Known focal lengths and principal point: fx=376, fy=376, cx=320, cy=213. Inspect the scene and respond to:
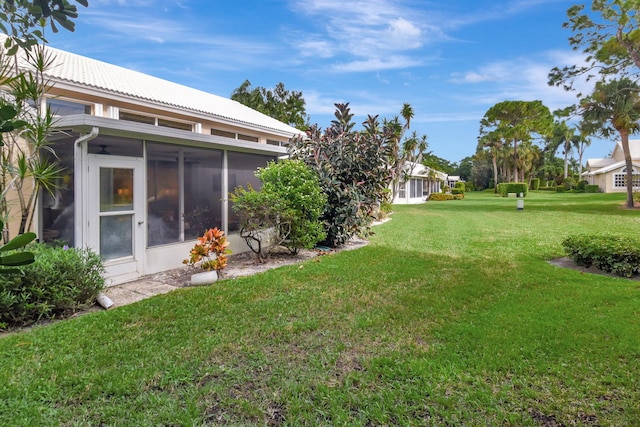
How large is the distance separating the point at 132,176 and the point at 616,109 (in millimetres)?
24154

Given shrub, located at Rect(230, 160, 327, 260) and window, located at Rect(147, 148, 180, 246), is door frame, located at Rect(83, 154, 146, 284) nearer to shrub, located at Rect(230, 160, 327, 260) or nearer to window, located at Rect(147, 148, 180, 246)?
window, located at Rect(147, 148, 180, 246)

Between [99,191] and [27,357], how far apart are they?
123 inches

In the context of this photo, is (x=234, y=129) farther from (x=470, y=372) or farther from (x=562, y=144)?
(x=562, y=144)

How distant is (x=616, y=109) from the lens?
2030 centimetres

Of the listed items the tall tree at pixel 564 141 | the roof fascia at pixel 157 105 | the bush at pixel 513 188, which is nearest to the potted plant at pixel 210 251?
the roof fascia at pixel 157 105

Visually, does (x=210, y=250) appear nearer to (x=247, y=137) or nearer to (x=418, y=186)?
(x=247, y=137)

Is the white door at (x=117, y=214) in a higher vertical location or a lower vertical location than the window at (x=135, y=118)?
lower

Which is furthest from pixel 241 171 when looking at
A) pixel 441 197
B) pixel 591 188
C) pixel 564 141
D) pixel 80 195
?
pixel 564 141

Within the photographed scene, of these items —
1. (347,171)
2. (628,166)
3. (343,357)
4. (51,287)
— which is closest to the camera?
(343,357)

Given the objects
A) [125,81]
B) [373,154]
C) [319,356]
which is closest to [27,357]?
[319,356]

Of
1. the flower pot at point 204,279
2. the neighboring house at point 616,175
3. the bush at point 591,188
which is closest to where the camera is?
the flower pot at point 204,279

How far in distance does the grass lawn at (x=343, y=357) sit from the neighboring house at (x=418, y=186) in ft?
83.1

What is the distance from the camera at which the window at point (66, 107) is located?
826cm

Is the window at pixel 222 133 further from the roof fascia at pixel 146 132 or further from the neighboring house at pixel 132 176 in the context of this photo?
the roof fascia at pixel 146 132
